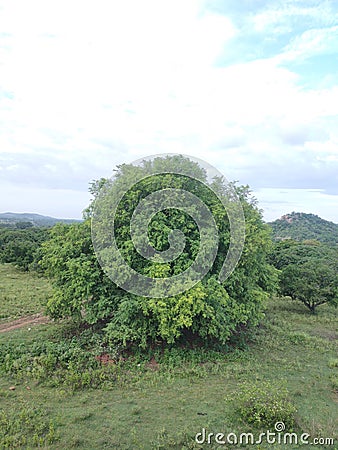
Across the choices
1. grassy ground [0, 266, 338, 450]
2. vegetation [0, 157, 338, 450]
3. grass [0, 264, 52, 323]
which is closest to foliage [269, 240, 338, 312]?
vegetation [0, 157, 338, 450]

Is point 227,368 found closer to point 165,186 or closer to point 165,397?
point 165,397

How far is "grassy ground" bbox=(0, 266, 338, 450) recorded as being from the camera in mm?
5426

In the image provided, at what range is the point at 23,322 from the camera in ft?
38.4

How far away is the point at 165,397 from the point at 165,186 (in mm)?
5165

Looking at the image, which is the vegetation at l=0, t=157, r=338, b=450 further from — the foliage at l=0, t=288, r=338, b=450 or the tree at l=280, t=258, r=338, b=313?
the tree at l=280, t=258, r=338, b=313

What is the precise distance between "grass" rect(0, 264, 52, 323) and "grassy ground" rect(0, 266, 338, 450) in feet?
11.3

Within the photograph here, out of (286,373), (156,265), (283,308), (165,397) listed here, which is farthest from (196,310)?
(283,308)

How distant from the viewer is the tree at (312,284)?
14.7 metres

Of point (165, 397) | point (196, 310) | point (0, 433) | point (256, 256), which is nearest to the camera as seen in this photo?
point (0, 433)

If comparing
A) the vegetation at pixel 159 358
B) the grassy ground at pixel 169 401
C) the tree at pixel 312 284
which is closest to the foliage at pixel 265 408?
the vegetation at pixel 159 358

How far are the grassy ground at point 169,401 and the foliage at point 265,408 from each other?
0.45 feet

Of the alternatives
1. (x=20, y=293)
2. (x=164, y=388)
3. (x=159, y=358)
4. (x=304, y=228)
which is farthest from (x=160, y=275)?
(x=304, y=228)

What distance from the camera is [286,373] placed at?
26.6 feet

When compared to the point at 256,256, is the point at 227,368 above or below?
below
